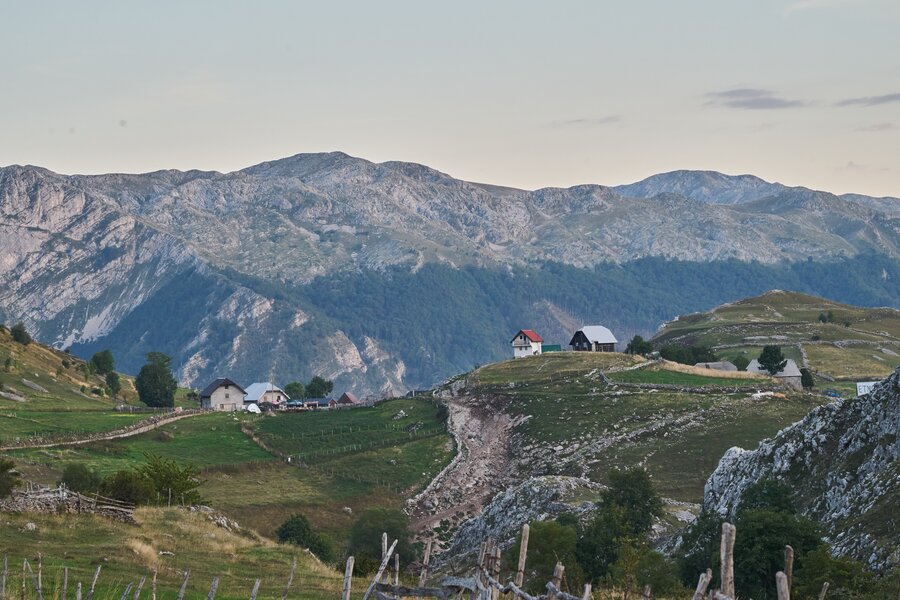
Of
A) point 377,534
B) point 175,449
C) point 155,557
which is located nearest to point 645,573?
point 155,557

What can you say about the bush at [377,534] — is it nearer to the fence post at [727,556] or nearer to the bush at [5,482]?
the bush at [5,482]

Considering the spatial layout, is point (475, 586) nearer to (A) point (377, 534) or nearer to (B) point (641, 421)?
(A) point (377, 534)

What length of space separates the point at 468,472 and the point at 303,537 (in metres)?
41.8

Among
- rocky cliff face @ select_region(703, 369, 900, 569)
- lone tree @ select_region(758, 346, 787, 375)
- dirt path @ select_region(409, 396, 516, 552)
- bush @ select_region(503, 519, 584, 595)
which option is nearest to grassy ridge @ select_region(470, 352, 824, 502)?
dirt path @ select_region(409, 396, 516, 552)

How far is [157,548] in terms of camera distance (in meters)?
50.3

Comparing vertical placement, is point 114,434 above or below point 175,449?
above

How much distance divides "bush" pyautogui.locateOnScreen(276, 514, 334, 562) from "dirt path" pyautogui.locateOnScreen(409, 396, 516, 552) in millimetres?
13560

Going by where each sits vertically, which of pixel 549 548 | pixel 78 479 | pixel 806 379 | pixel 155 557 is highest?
pixel 155 557

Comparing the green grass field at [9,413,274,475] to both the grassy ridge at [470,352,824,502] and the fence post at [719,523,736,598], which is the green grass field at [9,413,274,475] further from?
the fence post at [719,523,736,598]

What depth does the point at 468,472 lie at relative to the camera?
13525 centimetres

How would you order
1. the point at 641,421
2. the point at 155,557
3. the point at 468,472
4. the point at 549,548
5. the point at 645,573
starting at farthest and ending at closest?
the point at 641,421 → the point at 468,472 → the point at 549,548 → the point at 645,573 → the point at 155,557

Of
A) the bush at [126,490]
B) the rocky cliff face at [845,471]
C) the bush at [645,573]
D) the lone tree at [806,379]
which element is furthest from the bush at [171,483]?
the lone tree at [806,379]

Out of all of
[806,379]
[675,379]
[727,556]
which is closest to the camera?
[727,556]

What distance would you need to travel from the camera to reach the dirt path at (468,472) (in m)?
120
